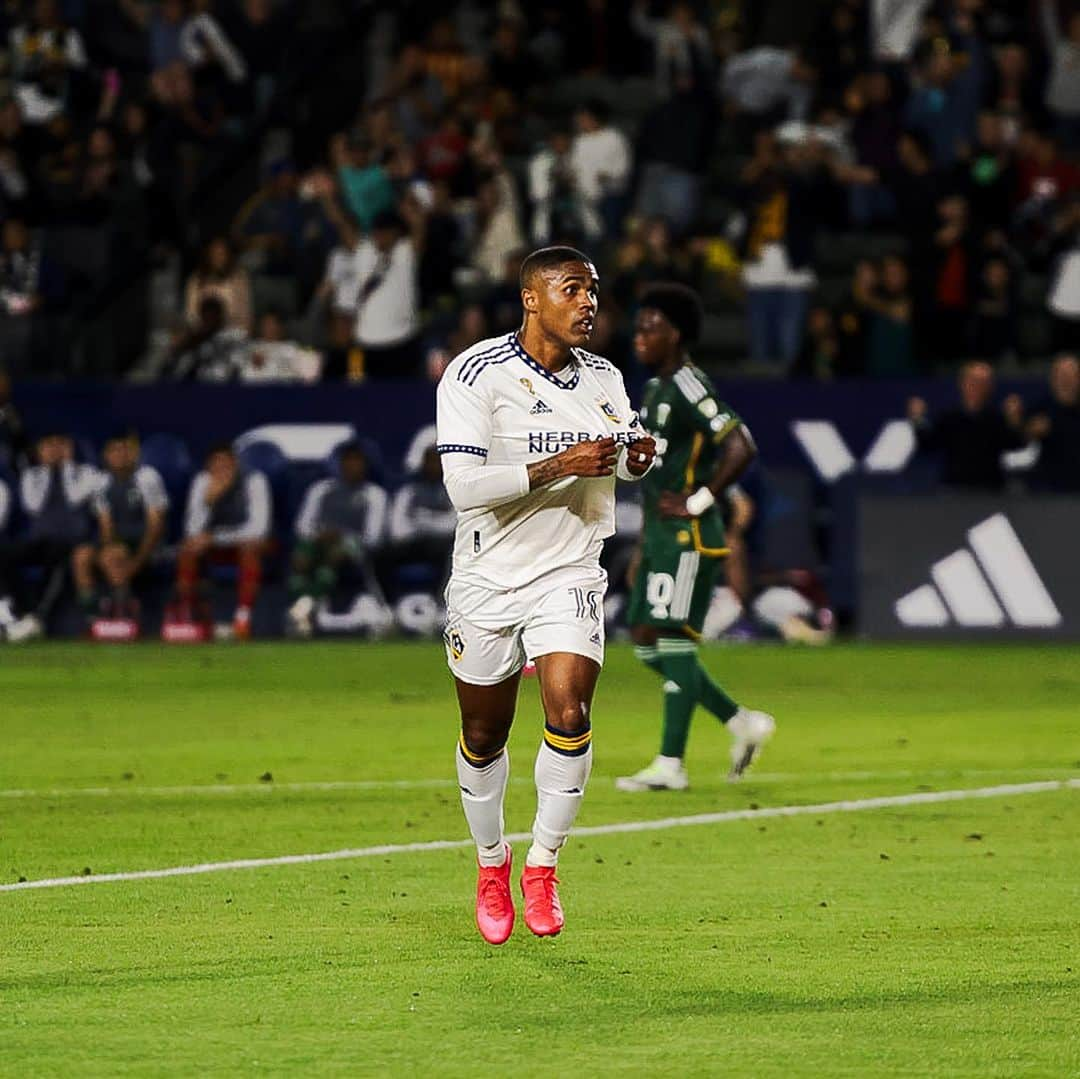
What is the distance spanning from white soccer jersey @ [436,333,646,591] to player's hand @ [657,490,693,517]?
14.3 feet

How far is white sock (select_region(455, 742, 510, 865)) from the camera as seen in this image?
869 centimetres

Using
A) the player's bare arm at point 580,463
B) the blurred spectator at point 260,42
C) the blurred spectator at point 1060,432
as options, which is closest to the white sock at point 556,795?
the player's bare arm at point 580,463

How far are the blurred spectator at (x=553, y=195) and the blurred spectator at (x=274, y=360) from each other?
2.46m

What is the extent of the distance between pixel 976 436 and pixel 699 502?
10026mm

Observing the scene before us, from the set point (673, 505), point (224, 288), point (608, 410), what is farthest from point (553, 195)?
point (608, 410)

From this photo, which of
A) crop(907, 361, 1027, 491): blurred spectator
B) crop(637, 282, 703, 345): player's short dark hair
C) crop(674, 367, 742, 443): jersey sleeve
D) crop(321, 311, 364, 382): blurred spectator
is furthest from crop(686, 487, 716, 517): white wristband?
crop(321, 311, 364, 382): blurred spectator

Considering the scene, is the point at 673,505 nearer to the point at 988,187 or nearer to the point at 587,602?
the point at 587,602

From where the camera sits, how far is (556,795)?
8562 mm

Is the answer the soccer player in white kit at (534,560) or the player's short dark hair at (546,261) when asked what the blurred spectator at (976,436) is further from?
the player's short dark hair at (546,261)

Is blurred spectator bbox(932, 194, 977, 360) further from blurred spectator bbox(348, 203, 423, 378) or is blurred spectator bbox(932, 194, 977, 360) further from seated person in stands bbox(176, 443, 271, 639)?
seated person in stands bbox(176, 443, 271, 639)

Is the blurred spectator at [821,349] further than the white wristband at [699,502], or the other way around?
the blurred spectator at [821,349]

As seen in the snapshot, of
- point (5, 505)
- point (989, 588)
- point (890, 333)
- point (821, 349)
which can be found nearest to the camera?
point (989, 588)

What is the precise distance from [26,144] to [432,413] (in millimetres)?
6543

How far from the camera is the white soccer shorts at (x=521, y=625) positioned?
8.48 m
